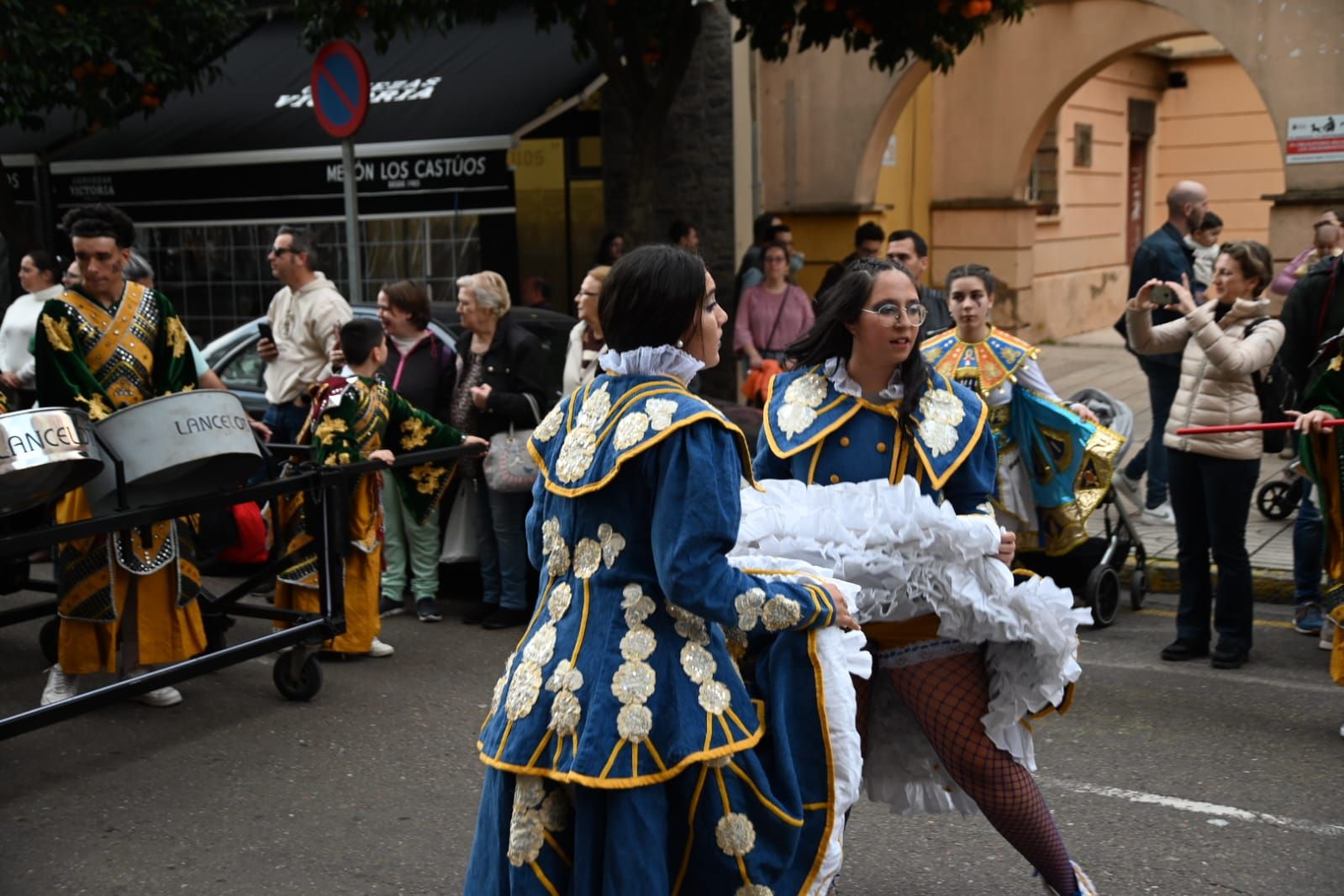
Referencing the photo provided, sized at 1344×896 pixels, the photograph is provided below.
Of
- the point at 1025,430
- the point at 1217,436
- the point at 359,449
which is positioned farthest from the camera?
the point at 359,449

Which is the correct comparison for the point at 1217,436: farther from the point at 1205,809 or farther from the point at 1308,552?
the point at 1205,809

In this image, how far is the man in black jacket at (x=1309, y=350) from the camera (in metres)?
6.34

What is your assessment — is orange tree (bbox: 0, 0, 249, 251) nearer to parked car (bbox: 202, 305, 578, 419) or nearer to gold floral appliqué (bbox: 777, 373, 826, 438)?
parked car (bbox: 202, 305, 578, 419)

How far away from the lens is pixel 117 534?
5.65 m

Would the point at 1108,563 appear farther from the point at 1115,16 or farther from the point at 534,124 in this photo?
the point at 1115,16

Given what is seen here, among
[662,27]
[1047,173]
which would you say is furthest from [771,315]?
[1047,173]

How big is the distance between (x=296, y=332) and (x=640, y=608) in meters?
5.34

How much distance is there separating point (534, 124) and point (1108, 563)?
7.02 meters

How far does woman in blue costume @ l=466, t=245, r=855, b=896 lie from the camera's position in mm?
2760

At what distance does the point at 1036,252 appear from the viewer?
1878 cm

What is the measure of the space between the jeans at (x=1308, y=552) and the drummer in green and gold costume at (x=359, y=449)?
382 cm

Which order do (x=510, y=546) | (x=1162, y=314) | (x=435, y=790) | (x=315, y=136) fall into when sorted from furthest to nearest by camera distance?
1. (x=315, y=136)
2. (x=1162, y=314)
3. (x=510, y=546)
4. (x=435, y=790)

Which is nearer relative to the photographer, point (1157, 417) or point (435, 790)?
point (435, 790)

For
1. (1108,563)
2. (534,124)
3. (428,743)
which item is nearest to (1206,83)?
(534,124)
